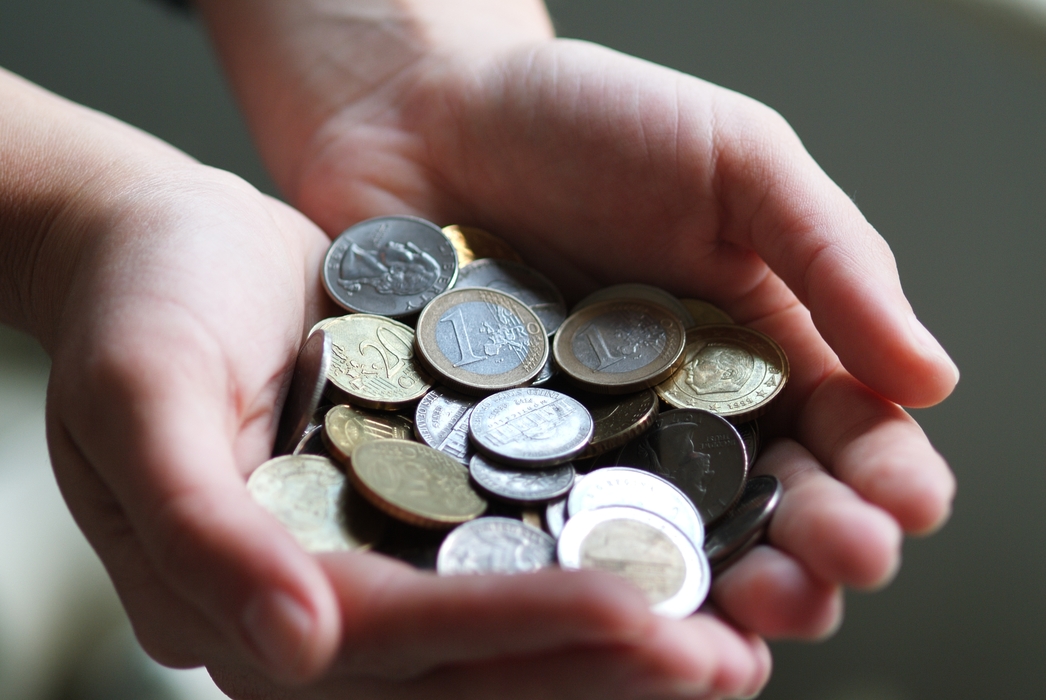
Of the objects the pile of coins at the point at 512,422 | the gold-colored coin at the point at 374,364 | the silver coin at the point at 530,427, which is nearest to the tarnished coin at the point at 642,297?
the pile of coins at the point at 512,422

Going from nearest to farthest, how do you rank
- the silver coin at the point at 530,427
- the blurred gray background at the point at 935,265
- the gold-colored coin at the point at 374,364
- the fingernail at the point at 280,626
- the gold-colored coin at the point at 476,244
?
the fingernail at the point at 280,626
the silver coin at the point at 530,427
the gold-colored coin at the point at 374,364
the gold-colored coin at the point at 476,244
the blurred gray background at the point at 935,265

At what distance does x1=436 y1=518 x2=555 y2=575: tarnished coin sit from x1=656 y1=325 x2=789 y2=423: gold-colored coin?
54 centimetres

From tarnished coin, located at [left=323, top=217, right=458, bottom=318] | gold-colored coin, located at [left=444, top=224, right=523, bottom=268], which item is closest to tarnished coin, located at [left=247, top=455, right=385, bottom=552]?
tarnished coin, located at [left=323, top=217, right=458, bottom=318]

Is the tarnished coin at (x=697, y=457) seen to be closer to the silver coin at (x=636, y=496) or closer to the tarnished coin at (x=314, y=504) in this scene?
the silver coin at (x=636, y=496)

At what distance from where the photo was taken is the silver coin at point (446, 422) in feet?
5.93

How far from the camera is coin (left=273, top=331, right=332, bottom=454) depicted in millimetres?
1615

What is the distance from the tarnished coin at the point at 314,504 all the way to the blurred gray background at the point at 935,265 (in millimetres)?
1543

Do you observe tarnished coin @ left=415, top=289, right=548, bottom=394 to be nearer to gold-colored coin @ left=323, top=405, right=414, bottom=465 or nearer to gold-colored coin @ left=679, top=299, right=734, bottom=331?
gold-colored coin @ left=323, top=405, right=414, bottom=465

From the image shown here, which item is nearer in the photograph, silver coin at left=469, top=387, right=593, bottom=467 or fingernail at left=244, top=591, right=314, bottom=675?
fingernail at left=244, top=591, right=314, bottom=675

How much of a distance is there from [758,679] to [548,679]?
361 mm

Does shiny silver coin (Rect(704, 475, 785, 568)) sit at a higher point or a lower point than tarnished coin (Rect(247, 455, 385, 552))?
higher

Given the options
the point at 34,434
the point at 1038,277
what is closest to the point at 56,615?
the point at 34,434

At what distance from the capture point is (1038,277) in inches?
100

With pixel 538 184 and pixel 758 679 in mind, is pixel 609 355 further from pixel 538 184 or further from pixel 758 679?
pixel 758 679
